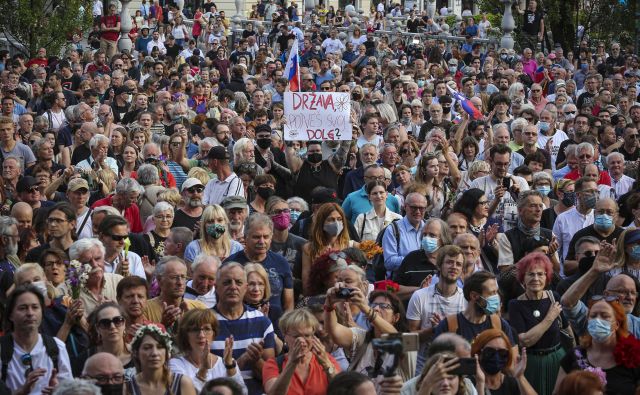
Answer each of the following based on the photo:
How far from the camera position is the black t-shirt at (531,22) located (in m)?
34.2

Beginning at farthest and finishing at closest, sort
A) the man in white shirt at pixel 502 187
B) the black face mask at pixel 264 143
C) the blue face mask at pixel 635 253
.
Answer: the black face mask at pixel 264 143 → the man in white shirt at pixel 502 187 → the blue face mask at pixel 635 253

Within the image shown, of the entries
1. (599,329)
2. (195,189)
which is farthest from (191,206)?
(599,329)

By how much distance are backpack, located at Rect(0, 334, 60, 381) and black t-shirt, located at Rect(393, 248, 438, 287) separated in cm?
334

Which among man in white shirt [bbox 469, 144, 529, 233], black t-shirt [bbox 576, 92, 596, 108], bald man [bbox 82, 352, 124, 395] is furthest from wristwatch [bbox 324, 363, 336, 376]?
black t-shirt [bbox 576, 92, 596, 108]

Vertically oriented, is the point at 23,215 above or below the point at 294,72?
below

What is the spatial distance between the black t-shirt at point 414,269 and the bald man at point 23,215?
10.1 feet

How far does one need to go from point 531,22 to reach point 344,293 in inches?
1026

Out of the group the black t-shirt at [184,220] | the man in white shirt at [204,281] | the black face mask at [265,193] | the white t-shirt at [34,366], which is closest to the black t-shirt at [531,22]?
the black face mask at [265,193]

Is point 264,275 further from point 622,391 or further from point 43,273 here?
point 622,391

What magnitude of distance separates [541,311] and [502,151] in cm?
419

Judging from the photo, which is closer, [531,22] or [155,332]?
[155,332]

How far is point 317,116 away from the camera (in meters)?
16.6

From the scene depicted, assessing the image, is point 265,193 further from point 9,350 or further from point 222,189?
point 9,350

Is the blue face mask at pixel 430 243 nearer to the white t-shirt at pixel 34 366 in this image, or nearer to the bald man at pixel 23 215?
the bald man at pixel 23 215
